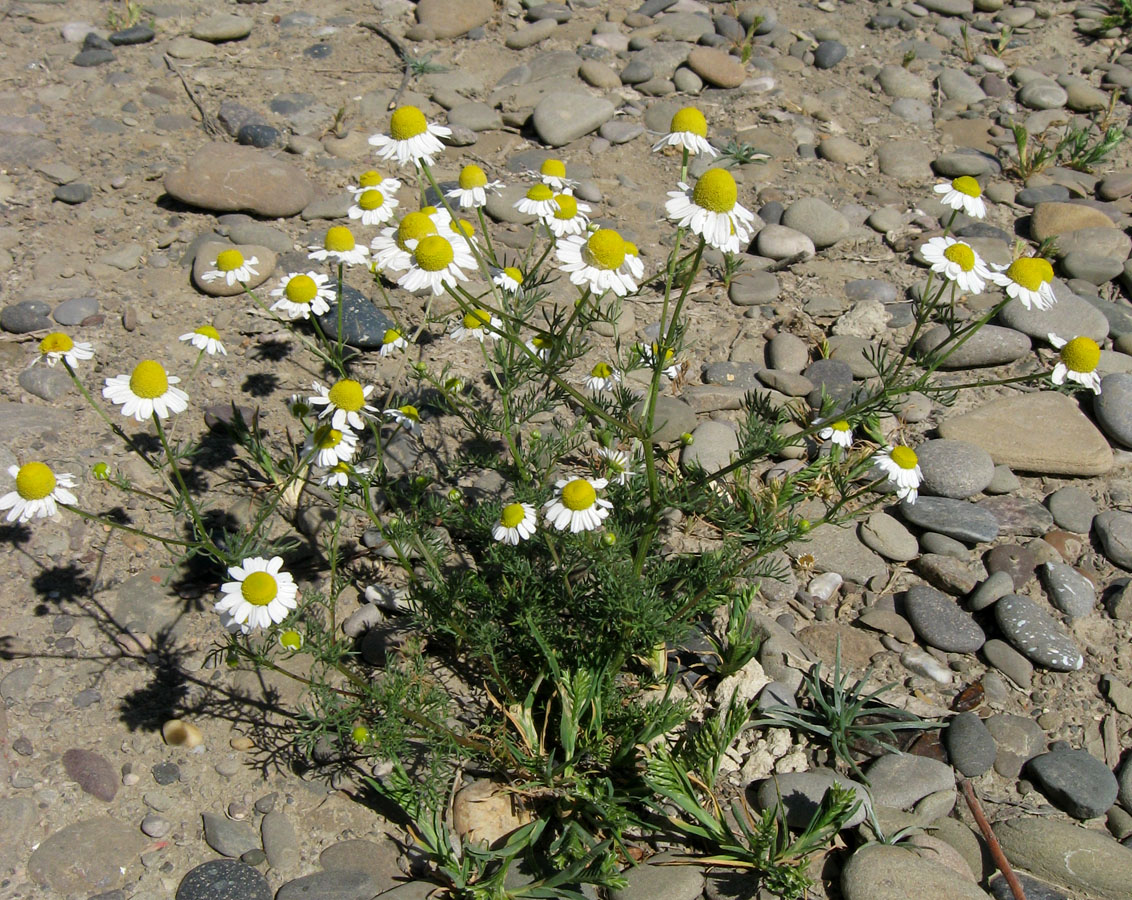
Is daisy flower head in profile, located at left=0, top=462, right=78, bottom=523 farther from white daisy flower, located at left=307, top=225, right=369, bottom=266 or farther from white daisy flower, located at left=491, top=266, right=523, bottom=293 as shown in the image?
white daisy flower, located at left=491, top=266, right=523, bottom=293

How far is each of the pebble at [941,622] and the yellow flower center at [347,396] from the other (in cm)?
237

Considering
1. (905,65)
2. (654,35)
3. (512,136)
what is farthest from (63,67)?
(905,65)

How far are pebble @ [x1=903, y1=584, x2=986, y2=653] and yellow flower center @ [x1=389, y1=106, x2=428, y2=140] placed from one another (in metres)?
2.65

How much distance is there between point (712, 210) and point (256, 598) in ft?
5.59

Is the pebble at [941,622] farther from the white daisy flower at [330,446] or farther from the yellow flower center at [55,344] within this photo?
the yellow flower center at [55,344]

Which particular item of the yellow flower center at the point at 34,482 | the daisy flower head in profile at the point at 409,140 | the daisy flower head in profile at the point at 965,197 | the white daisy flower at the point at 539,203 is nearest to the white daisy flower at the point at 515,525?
the white daisy flower at the point at 539,203

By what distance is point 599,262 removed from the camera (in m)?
2.58

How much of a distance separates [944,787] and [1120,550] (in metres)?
1.51

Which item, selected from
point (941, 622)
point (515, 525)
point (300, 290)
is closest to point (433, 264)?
point (515, 525)

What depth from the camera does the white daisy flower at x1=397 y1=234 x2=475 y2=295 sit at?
254cm

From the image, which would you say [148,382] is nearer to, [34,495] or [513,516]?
[34,495]

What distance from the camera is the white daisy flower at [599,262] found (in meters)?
2.55

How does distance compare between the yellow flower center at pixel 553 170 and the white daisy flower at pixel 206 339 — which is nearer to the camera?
the yellow flower center at pixel 553 170

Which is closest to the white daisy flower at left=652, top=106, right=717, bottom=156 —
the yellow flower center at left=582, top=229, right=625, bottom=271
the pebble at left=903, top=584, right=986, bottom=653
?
the yellow flower center at left=582, top=229, right=625, bottom=271
